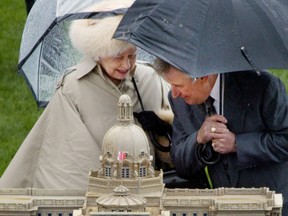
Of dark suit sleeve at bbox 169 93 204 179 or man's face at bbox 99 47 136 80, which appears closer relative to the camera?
dark suit sleeve at bbox 169 93 204 179

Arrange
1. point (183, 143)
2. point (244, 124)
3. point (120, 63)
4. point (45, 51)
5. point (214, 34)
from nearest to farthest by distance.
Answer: point (214, 34) → point (244, 124) → point (183, 143) → point (120, 63) → point (45, 51)

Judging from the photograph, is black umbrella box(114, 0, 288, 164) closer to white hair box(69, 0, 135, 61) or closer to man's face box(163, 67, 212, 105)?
man's face box(163, 67, 212, 105)

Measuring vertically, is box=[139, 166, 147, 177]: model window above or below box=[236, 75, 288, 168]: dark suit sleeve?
below

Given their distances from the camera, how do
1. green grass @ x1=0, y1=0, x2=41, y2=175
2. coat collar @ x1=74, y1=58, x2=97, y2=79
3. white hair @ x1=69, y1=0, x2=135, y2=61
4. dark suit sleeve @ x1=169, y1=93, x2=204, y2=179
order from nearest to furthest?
dark suit sleeve @ x1=169, y1=93, x2=204, y2=179 → white hair @ x1=69, y1=0, x2=135, y2=61 → coat collar @ x1=74, y1=58, x2=97, y2=79 → green grass @ x1=0, y1=0, x2=41, y2=175

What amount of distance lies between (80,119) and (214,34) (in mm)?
A: 1919

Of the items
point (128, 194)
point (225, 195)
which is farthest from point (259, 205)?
point (128, 194)

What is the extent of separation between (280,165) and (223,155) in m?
0.42

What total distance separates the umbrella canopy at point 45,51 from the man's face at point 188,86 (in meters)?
1.75

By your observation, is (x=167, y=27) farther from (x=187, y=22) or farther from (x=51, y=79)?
(x=51, y=79)

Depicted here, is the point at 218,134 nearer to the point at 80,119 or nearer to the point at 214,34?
the point at 214,34

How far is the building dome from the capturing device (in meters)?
12.7

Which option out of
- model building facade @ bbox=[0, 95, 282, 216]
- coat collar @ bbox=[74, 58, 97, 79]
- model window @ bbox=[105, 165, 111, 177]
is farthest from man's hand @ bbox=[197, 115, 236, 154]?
coat collar @ bbox=[74, 58, 97, 79]

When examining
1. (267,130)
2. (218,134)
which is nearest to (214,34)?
(218,134)

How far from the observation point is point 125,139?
12.7 metres
